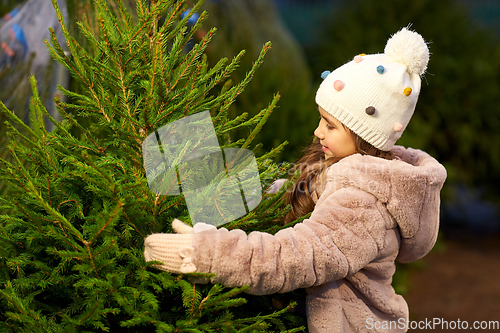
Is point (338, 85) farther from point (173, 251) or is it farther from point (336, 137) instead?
point (173, 251)

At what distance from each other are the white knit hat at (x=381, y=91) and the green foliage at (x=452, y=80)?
549 cm

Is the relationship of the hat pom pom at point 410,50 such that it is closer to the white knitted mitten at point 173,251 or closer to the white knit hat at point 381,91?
the white knit hat at point 381,91

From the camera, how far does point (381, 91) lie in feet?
5.66

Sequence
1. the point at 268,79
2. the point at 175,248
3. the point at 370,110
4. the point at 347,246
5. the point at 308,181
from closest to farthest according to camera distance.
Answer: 1. the point at 175,248
2. the point at 347,246
3. the point at 370,110
4. the point at 308,181
5. the point at 268,79

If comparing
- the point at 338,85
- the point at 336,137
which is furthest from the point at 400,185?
the point at 338,85

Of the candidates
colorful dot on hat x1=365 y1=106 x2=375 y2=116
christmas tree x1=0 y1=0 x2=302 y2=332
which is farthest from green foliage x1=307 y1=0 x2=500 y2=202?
christmas tree x1=0 y1=0 x2=302 y2=332

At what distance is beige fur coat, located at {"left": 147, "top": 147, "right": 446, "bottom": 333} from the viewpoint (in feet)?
4.21

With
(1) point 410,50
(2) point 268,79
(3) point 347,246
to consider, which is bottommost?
(2) point 268,79

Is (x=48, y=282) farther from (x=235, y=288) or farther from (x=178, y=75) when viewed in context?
(x=178, y=75)

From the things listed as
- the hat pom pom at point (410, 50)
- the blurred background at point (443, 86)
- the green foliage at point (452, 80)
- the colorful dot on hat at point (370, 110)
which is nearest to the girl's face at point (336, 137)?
the colorful dot on hat at point (370, 110)

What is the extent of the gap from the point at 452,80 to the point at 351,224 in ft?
22.0

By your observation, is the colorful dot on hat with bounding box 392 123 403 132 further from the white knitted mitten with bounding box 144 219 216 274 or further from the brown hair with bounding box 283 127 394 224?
the white knitted mitten with bounding box 144 219 216 274

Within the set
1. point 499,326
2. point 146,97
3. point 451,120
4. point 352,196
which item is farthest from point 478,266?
point 146,97

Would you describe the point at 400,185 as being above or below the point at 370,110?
below
